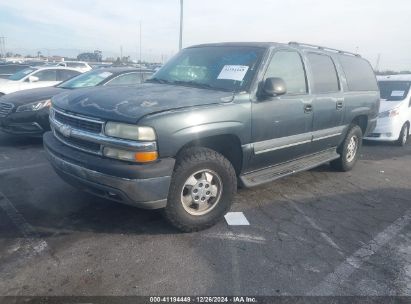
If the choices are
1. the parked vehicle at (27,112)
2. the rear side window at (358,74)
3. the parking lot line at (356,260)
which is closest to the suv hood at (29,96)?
the parked vehicle at (27,112)

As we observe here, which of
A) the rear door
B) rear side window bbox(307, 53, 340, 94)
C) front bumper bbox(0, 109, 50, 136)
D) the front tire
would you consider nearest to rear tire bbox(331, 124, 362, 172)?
the rear door

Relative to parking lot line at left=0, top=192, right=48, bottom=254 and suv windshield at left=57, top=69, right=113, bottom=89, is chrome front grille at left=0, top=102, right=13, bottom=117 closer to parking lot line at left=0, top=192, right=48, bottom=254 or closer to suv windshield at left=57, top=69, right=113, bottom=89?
suv windshield at left=57, top=69, right=113, bottom=89

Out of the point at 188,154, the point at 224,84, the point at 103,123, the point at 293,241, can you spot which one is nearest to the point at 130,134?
the point at 103,123

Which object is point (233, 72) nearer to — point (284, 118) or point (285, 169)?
point (284, 118)

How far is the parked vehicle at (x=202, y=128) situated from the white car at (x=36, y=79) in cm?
691

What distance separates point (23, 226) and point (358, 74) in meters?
5.41

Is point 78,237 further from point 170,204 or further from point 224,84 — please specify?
point 224,84

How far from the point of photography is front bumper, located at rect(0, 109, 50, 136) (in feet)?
21.5

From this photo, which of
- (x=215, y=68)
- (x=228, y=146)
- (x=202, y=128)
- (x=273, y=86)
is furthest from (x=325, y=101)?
(x=202, y=128)

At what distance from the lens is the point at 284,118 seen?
4.18 meters

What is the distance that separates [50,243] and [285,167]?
2.86 metres

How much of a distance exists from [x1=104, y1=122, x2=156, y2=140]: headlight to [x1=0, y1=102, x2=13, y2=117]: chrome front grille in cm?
452

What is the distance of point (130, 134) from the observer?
299 cm

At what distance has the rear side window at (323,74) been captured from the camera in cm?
478
